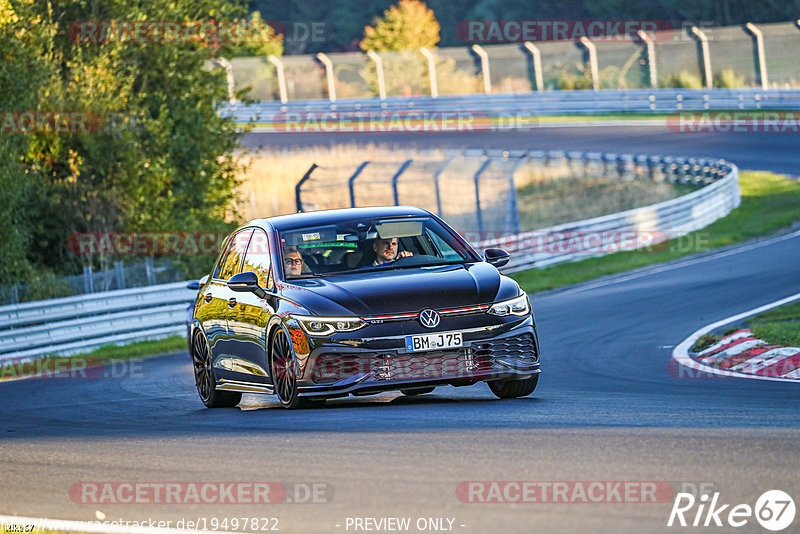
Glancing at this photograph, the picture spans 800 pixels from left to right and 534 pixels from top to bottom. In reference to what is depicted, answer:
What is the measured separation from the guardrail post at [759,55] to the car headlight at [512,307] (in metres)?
35.7

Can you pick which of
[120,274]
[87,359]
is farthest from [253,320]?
[120,274]

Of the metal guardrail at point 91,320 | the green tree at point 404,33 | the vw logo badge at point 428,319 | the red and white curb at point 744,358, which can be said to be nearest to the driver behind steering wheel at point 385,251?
the vw logo badge at point 428,319

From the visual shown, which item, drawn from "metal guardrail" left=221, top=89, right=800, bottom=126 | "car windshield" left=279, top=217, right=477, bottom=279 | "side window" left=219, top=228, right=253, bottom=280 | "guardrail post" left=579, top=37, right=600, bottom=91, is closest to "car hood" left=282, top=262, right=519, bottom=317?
"car windshield" left=279, top=217, right=477, bottom=279

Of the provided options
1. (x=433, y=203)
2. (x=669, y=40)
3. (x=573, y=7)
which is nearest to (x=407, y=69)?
(x=669, y=40)

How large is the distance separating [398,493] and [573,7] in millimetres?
73122

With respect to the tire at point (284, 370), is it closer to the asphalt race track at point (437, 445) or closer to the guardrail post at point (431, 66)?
the asphalt race track at point (437, 445)

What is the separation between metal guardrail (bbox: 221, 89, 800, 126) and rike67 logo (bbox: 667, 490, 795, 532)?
3751 cm

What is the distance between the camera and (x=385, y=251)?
10.7 m

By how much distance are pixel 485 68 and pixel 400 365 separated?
4183 cm

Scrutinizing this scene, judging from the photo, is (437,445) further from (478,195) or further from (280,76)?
(280,76)

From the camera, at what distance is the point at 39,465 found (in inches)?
325

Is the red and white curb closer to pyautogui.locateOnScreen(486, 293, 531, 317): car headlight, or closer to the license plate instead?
pyautogui.locateOnScreen(486, 293, 531, 317): car headlight

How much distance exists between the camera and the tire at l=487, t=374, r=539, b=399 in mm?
10320

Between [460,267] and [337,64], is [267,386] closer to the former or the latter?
[460,267]
